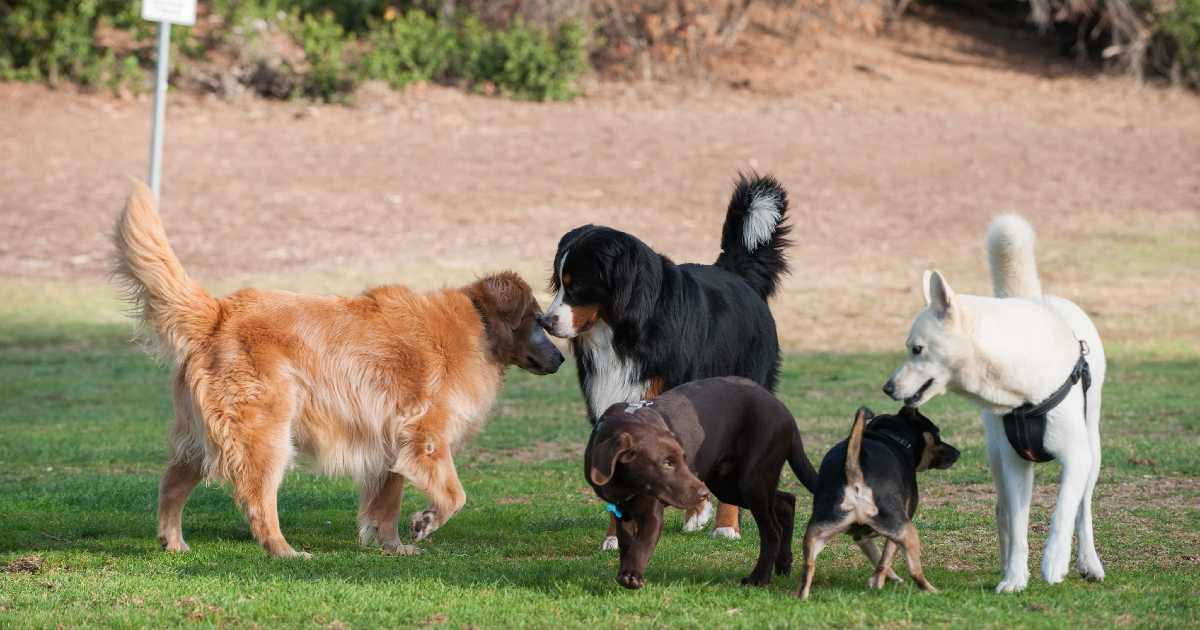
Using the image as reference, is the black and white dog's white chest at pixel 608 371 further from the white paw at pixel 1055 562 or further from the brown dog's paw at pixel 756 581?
the white paw at pixel 1055 562

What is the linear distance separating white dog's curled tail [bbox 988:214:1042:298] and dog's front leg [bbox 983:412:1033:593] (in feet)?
2.48

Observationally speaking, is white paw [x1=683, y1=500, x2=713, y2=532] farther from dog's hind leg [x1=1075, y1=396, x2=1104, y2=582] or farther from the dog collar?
dog's hind leg [x1=1075, y1=396, x2=1104, y2=582]

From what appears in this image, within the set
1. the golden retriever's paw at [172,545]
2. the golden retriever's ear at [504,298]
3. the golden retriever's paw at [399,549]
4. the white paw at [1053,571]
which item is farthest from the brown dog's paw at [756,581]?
the golden retriever's paw at [172,545]

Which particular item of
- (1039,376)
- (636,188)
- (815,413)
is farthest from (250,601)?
(636,188)

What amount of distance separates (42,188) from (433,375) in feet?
56.8

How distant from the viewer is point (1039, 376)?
6141 mm

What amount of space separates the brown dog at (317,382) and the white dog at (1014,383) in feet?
8.02

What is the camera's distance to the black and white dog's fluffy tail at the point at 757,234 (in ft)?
28.6

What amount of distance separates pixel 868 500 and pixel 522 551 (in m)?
2.17

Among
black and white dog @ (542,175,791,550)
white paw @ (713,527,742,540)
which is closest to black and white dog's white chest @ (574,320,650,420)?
black and white dog @ (542,175,791,550)

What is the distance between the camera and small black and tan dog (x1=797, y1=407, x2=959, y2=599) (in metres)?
5.92

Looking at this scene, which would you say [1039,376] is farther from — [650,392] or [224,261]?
[224,261]

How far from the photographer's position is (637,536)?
6.12 metres

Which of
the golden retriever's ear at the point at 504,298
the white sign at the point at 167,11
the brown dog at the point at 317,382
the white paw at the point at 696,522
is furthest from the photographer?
the white sign at the point at 167,11
